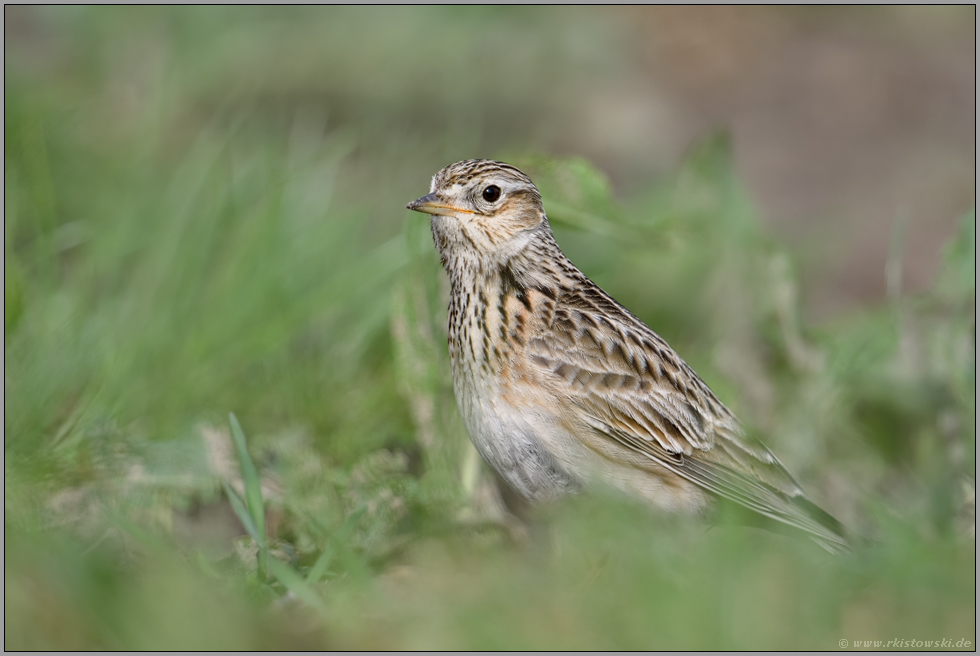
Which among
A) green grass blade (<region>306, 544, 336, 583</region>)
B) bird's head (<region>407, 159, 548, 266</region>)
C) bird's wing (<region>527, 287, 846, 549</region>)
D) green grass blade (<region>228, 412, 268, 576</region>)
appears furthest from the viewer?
bird's head (<region>407, 159, 548, 266</region>)

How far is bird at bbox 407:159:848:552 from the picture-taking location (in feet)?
16.6

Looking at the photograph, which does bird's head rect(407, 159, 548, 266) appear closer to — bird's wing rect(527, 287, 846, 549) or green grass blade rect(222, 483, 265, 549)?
bird's wing rect(527, 287, 846, 549)

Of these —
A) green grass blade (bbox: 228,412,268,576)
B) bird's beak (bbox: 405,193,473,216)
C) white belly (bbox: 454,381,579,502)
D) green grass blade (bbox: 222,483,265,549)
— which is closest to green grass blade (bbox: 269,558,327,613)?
green grass blade (bbox: 222,483,265,549)

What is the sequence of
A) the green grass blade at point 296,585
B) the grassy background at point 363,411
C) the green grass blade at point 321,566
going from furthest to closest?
the green grass blade at point 321,566 < the green grass blade at point 296,585 < the grassy background at point 363,411

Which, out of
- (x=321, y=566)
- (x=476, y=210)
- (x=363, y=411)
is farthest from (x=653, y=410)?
(x=363, y=411)

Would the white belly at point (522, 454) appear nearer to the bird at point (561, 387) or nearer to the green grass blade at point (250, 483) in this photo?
the bird at point (561, 387)

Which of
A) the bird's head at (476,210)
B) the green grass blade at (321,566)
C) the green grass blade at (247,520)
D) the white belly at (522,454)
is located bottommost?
the green grass blade at (321,566)

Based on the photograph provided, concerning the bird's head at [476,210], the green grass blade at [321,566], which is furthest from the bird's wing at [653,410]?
the green grass blade at [321,566]

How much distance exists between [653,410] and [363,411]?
2.18 m

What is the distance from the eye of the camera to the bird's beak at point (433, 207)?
5301 millimetres

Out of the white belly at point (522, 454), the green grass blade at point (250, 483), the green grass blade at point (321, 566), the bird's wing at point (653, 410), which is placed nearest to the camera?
the green grass blade at point (321, 566)

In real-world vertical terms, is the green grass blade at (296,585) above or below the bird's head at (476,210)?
below

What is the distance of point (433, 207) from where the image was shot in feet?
17.5

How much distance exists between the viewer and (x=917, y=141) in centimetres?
1525
